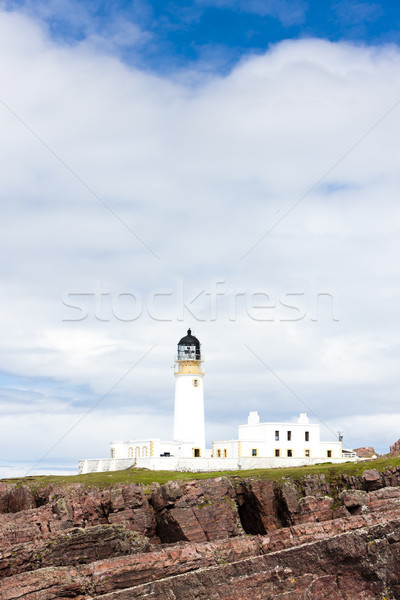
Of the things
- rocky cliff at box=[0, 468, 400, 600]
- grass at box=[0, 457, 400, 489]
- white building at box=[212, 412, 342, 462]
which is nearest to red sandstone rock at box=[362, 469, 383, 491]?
grass at box=[0, 457, 400, 489]

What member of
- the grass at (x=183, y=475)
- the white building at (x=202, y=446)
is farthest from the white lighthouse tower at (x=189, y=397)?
the grass at (x=183, y=475)

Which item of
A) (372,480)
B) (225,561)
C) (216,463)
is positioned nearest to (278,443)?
(216,463)

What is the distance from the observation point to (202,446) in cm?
7900

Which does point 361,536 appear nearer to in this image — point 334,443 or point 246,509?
point 246,509

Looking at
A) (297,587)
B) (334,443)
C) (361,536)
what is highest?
(334,443)

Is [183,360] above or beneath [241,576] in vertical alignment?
above

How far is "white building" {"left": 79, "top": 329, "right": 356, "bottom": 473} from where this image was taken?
242 feet

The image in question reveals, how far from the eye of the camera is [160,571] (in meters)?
27.9

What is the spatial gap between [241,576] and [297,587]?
207 centimetres

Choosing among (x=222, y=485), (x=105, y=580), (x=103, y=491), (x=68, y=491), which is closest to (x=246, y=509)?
(x=222, y=485)

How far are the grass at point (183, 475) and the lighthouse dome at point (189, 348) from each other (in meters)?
15.1

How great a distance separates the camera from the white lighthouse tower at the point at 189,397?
79.4 m

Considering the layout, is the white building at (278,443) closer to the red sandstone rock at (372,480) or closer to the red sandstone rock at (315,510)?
the red sandstone rock at (372,480)

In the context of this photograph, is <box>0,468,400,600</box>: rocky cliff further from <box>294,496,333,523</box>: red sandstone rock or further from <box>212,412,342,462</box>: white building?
<box>212,412,342,462</box>: white building
